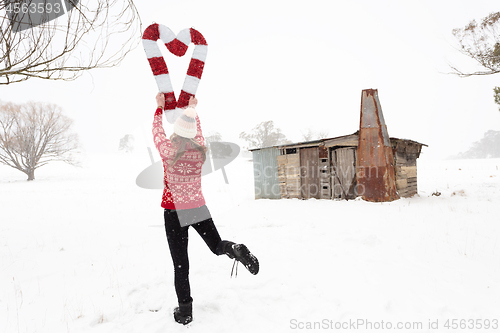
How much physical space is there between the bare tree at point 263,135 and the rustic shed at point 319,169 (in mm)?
29880

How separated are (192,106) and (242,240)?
4.17 m

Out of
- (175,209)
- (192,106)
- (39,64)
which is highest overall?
(39,64)

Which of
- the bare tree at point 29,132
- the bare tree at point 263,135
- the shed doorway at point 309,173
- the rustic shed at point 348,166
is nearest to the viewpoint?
the rustic shed at point 348,166

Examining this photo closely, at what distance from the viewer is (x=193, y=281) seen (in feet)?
12.3

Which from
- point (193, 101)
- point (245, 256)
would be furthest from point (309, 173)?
point (193, 101)

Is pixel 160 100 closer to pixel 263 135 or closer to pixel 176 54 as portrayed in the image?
pixel 176 54

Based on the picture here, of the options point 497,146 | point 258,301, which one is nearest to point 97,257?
point 258,301

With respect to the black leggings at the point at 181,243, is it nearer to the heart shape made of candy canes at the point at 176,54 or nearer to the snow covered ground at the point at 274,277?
the snow covered ground at the point at 274,277

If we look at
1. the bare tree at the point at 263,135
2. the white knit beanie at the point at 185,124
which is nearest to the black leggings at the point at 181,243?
the white knit beanie at the point at 185,124

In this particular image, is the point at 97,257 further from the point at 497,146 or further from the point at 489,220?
the point at 497,146

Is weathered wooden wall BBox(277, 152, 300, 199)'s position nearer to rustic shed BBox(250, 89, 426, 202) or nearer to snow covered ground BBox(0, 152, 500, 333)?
rustic shed BBox(250, 89, 426, 202)

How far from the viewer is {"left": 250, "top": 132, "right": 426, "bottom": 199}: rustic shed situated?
11.3 meters

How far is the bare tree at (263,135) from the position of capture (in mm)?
43812

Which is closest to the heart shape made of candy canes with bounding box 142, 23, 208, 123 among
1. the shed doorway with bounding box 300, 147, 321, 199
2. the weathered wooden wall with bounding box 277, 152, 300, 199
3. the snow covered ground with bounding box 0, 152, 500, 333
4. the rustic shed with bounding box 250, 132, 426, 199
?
the snow covered ground with bounding box 0, 152, 500, 333
